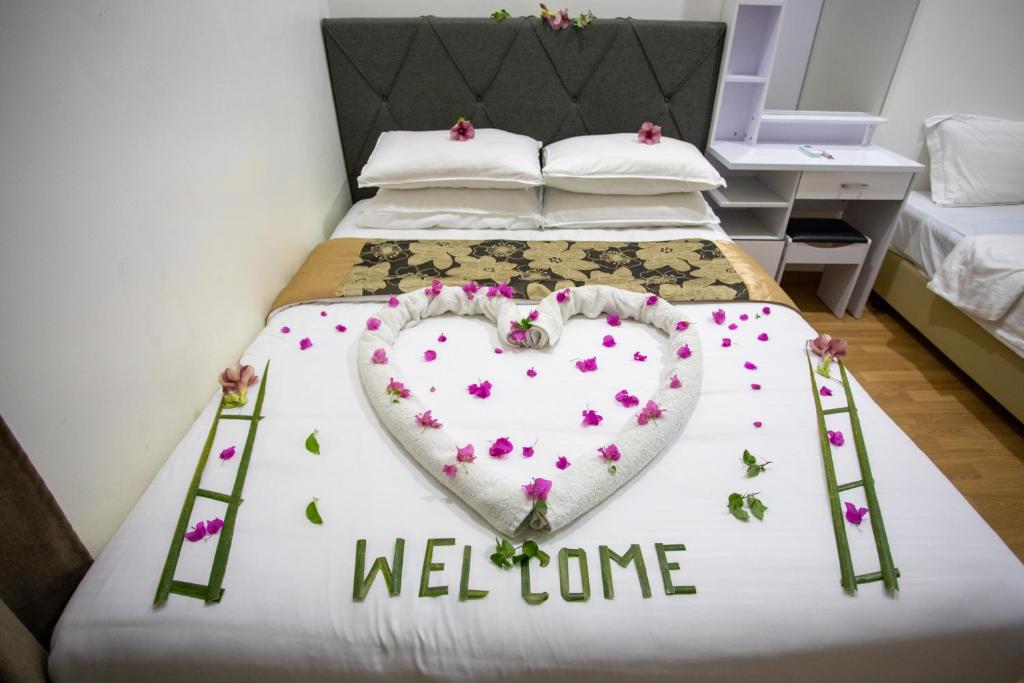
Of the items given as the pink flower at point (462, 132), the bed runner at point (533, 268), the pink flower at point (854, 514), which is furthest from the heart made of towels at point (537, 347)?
the pink flower at point (462, 132)

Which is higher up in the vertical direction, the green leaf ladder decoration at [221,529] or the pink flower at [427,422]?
the pink flower at [427,422]

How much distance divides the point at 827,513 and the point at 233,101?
183cm

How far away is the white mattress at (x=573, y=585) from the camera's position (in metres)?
0.87

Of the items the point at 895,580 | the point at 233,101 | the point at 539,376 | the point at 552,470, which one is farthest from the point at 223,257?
the point at 895,580

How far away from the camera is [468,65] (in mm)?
2322

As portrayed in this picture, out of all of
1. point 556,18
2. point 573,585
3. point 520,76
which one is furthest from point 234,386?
point 556,18

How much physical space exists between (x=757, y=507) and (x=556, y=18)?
209 cm

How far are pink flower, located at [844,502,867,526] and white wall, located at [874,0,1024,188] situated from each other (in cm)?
234

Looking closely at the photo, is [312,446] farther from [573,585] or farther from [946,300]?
[946,300]

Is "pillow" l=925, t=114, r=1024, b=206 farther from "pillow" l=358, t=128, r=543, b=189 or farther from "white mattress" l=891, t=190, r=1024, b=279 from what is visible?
"pillow" l=358, t=128, r=543, b=189

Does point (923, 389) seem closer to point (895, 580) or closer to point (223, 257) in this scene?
point (895, 580)

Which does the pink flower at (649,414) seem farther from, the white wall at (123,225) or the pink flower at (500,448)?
the white wall at (123,225)

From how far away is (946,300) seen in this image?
7.21 ft

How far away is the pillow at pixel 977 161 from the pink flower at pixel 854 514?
2.22 m
